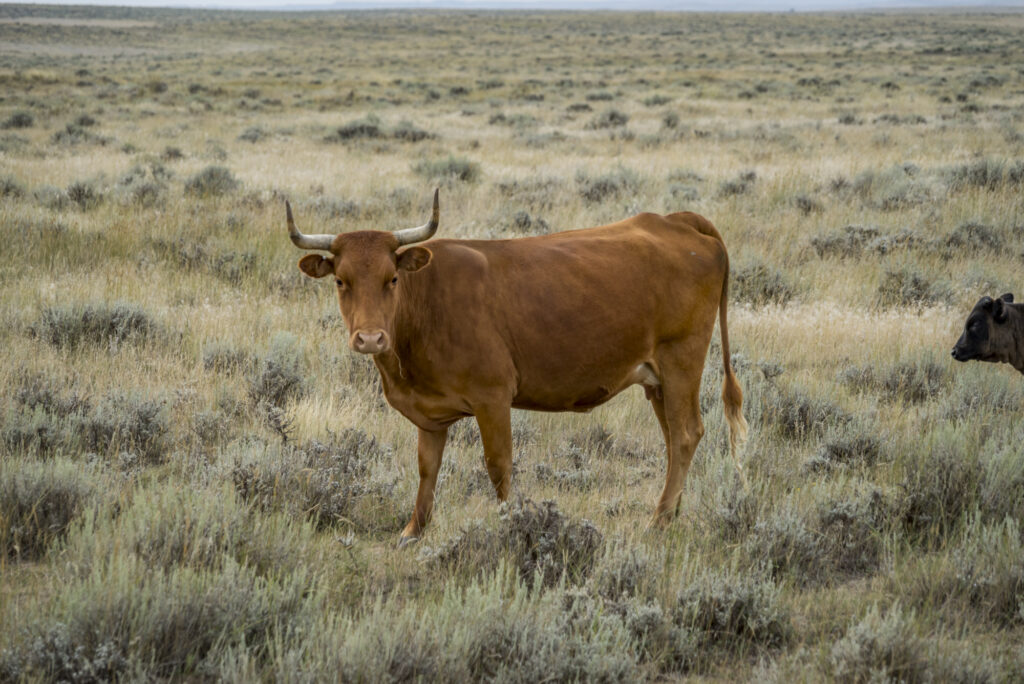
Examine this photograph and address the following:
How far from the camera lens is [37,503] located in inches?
164

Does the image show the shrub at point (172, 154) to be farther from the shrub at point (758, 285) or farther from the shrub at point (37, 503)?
the shrub at point (37, 503)

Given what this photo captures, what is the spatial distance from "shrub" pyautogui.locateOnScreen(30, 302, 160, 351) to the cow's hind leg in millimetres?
4545

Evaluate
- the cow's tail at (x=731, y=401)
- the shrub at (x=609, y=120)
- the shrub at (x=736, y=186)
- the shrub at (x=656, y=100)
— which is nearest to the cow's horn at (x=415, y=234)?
the cow's tail at (x=731, y=401)

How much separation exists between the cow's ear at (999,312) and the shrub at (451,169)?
34.9 feet

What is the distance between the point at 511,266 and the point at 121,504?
2.33 meters

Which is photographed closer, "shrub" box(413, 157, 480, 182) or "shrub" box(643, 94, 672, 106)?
"shrub" box(413, 157, 480, 182)

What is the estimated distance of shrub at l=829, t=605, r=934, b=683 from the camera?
3160 mm

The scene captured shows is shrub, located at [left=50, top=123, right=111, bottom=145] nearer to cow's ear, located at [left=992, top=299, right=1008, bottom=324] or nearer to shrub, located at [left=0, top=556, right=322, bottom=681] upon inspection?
shrub, located at [left=0, top=556, right=322, bottom=681]

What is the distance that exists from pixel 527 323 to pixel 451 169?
11.7 metres

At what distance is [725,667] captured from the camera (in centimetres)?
349

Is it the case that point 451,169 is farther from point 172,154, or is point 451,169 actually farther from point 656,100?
point 656,100

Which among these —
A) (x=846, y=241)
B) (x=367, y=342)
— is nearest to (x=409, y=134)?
(x=846, y=241)

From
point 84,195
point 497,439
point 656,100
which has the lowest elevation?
point 497,439

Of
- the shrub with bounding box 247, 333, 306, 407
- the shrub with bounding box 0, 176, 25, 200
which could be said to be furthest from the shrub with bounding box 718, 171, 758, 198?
the shrub with bounding box 0, 176, 25, 200
